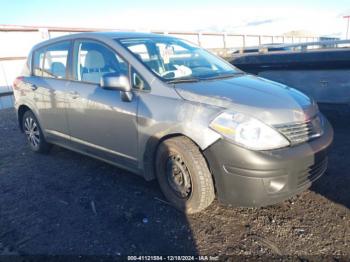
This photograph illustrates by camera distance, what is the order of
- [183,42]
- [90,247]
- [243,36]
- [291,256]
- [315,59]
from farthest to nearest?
[243,36]
[315,59]
[183,42]
[90,247]
[291,256]

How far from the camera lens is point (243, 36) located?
26172mm

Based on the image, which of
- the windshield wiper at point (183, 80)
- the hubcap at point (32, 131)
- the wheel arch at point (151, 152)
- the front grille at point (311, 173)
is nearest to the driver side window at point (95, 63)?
the windshield wiper at point (183, 80)

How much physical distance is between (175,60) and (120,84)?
2.54 ft

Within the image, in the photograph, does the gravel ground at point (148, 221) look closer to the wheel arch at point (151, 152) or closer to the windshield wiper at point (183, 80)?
the wheel arch at point (151, 152)

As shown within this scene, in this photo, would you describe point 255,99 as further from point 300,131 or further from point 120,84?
point 120,84

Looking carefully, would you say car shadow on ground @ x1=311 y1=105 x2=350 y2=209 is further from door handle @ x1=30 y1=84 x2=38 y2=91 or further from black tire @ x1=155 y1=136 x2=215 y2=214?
door handle @ x1=30 y1=84 x2=38 y2=91

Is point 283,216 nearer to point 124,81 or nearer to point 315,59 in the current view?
point 124,81

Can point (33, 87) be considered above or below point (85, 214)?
above

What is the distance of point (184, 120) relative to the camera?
2.87 m

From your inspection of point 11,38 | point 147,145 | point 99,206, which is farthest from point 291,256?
point 11,38

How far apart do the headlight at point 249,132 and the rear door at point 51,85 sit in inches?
91.3

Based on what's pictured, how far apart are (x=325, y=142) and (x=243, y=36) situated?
24.9m

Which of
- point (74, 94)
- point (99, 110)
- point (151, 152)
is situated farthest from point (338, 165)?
point (74, 94)

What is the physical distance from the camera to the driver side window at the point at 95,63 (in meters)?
3.49
